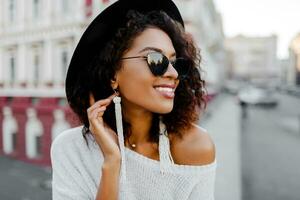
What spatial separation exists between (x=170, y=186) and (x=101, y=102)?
39 cm

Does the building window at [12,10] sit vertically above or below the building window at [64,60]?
above

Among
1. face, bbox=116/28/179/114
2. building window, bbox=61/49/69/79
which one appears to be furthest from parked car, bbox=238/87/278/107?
face, bbox=116/28/179/114

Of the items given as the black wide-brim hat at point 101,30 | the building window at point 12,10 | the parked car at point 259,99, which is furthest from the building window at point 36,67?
the parked car at point 259,99

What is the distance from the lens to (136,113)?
4.49ft

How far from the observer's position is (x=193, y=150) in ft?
4.24

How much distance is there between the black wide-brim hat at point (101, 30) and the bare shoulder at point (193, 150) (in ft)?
1.46

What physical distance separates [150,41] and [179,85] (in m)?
0.26

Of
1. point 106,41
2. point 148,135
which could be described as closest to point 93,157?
point 148,135

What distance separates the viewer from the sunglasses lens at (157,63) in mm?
1229

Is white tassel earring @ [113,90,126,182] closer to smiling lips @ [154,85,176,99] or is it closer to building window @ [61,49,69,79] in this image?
smiling lips @ [154,85,176,99]

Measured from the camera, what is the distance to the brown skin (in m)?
1.22

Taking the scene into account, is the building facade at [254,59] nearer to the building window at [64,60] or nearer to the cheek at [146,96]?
the building window at [64,60]

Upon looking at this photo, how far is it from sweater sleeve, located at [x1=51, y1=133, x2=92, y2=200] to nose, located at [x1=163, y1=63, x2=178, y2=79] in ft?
1.46

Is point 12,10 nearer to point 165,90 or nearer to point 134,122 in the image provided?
point 134,122
